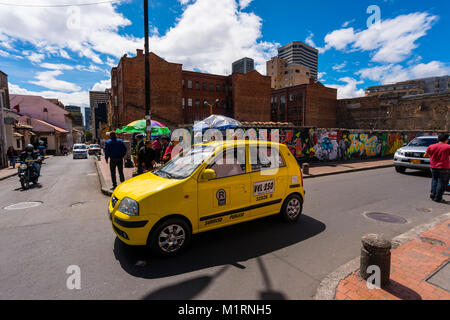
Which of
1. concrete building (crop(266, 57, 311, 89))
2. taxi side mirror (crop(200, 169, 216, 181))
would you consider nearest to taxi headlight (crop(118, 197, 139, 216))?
taxi side mirror (crop(200, 169, 216, 181))

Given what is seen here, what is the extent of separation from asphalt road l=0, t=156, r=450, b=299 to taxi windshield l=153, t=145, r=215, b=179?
128 centimetres

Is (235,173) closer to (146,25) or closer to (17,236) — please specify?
(17,236)

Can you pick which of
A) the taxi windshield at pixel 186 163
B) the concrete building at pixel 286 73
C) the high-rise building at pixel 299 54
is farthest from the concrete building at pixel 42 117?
the high-rise building at pixel 299 54

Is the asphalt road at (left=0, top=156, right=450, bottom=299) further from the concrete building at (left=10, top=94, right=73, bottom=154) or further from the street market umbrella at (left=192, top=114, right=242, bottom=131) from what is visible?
the concrete building at (left=10, top=94, right=73, bottom=154)

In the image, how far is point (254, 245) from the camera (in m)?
4.08

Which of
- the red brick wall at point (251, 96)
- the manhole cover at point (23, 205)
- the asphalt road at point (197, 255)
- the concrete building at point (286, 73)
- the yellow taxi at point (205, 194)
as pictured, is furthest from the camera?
the concrete building at point (286, 73)

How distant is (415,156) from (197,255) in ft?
36.9

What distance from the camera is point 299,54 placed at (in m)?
158

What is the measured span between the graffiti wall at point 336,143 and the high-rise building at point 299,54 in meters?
152

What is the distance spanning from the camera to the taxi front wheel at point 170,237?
353cm

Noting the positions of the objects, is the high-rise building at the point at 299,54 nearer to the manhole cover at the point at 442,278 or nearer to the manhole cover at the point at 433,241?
the manhole cover at the point at 433,241

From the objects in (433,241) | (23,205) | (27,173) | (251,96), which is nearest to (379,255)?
(433,241)

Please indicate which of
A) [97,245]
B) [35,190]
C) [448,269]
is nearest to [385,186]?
[448,269]

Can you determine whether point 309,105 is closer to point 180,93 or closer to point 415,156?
point 180,93
